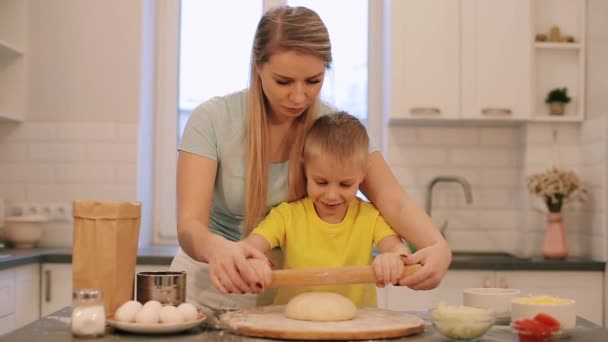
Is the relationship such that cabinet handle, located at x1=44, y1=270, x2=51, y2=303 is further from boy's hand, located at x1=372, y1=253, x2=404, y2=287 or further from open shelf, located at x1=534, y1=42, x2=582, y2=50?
open shelf, located at x1=534, y1=42, x2=582, y2=50

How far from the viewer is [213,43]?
4.19 m

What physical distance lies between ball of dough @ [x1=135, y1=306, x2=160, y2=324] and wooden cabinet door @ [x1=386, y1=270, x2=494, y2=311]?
6.96ft

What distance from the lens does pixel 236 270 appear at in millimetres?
1483

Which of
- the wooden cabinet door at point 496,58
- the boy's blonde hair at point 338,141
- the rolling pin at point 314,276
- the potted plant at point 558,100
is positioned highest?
the wooden cabinet door at point 496,58

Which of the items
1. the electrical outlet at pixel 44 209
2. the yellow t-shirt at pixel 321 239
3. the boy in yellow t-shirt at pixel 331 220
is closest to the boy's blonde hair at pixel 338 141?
the boy in yellow t-shirt at pixel 331 220

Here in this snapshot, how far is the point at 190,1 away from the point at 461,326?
3.25 m

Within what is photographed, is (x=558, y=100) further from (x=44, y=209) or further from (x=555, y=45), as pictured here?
(x=44, y=209)

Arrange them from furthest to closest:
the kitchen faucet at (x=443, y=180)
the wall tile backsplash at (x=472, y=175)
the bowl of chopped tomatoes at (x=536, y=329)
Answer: the wall tile backsplash at (x=472, y=175)
the kitchen faucet at (x=443, y=180)
the bowl of chopped tomatoes at (x=536, y=329)

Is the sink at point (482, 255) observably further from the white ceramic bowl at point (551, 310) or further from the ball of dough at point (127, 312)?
the ball of dough at point (127, 312)

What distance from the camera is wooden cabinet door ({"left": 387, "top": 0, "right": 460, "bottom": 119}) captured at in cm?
371

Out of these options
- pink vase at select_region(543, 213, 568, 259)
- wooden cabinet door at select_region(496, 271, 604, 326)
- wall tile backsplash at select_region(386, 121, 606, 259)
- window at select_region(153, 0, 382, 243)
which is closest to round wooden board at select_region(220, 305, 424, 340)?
wooden cabinet door at select_region(496, 271, 604, 326)

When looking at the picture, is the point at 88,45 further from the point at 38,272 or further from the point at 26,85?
the point at 38,272

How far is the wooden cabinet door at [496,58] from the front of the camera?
369cm

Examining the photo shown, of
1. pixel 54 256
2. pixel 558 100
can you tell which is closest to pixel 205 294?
pixel 54 256
